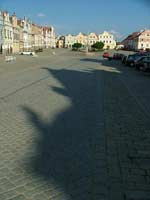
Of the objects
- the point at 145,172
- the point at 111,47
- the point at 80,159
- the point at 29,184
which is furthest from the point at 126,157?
the point at 111,47

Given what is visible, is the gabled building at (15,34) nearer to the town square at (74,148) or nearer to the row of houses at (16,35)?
the row of houses at (16,35)

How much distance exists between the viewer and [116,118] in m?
7.18

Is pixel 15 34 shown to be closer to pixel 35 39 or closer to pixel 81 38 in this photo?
pixel 35 39

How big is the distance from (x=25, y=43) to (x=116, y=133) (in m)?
94.2

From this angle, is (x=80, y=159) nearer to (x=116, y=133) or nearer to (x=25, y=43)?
(x=116, y=133)

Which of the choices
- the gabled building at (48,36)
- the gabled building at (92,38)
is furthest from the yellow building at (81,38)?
the gabled building at (48,36)

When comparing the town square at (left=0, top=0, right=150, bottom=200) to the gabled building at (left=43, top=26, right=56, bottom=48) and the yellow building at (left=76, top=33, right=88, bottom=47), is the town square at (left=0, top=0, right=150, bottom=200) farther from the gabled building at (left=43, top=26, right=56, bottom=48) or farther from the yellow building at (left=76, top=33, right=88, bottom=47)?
the yellow building at (left=76, top=33, right=88, bottom=47)

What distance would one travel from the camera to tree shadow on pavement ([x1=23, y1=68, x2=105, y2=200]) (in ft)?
12.3

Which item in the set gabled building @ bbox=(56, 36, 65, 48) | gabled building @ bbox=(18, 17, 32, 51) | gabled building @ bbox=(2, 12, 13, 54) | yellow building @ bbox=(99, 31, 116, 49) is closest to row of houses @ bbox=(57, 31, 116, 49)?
yellow building @ bbox=(99, 31, 116, 49)

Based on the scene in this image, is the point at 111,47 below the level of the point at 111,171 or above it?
above

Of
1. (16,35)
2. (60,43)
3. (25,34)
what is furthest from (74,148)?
(60,43)

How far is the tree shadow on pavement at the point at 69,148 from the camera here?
3740mm

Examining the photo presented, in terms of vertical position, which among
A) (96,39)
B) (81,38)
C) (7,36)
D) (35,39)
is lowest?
(7,36)

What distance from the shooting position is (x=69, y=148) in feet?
16.3
